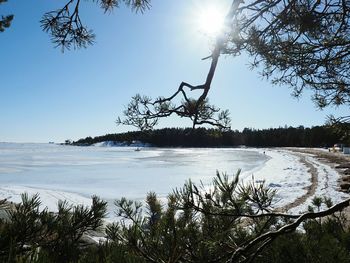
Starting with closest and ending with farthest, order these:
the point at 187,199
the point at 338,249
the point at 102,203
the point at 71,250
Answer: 1. the point at 187,199
2. the point at 71,250
3. the point at 102,203
4. the point at 338,249

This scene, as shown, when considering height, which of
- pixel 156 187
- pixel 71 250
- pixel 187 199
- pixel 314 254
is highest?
pixel 187 199

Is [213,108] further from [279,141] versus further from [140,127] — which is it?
[279,141]

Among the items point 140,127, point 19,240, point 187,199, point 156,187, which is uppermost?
point 140,127

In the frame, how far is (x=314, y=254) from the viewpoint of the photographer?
7.53ft

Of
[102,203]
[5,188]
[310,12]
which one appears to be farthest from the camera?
[5,188]

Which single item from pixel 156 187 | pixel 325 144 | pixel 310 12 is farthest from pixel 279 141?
pixel 310 12

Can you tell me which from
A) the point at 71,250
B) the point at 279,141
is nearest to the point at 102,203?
the point at 71,250

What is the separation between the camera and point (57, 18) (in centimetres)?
224

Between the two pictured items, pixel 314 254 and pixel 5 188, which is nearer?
pixel 314 254

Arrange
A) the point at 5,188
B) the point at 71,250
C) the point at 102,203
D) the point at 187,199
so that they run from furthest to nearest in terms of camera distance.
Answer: the point at 5,188, the point at 102,203, the point at 71,250, the point at 187,199

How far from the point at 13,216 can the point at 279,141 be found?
104 metres

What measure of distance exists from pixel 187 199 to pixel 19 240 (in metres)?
0.80

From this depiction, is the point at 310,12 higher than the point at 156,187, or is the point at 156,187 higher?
the point at 310,12

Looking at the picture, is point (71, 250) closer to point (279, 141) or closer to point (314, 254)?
point (314, 254)
